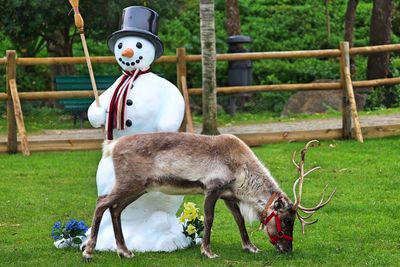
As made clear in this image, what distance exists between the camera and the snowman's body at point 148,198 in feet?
27.4

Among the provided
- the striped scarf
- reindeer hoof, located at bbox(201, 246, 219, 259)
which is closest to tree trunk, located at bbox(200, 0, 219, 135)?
the striped scarf

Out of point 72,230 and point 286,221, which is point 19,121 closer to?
point 72,230

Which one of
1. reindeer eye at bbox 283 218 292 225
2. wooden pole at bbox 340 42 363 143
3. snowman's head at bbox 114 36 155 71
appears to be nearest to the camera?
reindeer eye at bbox 283 218 292 225

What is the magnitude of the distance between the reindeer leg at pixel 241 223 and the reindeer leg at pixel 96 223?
974 millimetres

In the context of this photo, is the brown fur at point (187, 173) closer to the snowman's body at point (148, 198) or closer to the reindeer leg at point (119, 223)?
the reindeer leg at point (119, 223)

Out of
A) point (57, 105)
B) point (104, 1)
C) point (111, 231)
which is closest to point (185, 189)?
point (111, 231)

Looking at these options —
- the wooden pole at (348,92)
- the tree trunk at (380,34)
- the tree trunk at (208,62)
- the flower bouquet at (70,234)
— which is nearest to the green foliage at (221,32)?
the tree trunk at (380,34)

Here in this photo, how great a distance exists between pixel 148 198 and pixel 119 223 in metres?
0.54

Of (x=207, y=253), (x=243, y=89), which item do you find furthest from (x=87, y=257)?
(x=243, y=89)

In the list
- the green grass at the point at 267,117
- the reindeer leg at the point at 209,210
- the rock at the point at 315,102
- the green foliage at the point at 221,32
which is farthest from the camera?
the rock at the point at 315,102

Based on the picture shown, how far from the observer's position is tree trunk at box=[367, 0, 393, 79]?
755 inches

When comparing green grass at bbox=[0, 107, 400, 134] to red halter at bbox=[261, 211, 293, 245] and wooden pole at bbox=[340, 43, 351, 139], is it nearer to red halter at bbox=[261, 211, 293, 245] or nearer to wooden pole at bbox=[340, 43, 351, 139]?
wooden pole at bbox=[340, 43, 351, 139]

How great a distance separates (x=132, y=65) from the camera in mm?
8625

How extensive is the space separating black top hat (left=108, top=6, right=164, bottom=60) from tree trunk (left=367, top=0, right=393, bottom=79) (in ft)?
36.5
